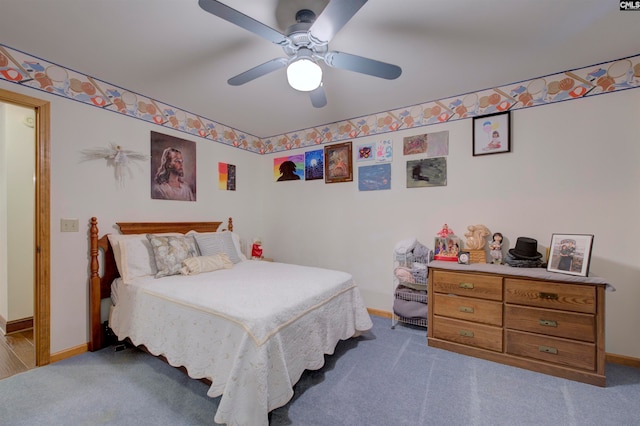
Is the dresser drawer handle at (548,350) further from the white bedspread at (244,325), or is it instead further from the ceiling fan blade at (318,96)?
the ceiling fan blade at (318,96)

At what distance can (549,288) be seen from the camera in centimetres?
209

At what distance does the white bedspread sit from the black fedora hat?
1499mm

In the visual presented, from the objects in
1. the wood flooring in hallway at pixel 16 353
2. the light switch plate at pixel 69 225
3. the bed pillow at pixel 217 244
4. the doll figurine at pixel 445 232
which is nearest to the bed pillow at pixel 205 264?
the bed pillow at pixel 217 244

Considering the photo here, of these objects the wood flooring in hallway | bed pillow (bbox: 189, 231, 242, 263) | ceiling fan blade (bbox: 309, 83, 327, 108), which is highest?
ceiling fan blade (bbox: 309, 83, 327, 108)

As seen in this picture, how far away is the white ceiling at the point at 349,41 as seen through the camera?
1.65m

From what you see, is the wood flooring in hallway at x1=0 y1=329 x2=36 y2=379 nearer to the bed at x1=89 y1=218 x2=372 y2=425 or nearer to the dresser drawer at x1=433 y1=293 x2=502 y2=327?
the bed at x1=89 y1=218 x2=372 y2=425

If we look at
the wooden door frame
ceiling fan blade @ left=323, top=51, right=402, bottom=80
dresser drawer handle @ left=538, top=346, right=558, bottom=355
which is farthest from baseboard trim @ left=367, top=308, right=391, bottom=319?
the wooden door frame

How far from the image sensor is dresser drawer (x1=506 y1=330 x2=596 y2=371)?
1.97m

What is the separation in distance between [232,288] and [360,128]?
99.3 inches

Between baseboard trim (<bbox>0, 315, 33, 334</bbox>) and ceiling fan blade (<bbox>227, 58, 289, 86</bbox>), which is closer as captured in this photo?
ceiling fan blade (<bbox>227, 58, 289, 86</bbox>)

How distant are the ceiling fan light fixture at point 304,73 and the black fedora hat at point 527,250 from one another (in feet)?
7.35

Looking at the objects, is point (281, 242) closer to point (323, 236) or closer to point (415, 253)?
point (323, 236)

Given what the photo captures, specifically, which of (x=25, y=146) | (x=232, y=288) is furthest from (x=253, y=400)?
(x=25, y=146)

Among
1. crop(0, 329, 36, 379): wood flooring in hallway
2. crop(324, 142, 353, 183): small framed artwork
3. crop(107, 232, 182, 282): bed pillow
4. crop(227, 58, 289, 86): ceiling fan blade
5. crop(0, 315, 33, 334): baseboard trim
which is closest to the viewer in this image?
crop(227, 58, 289, 86): ceiling fan blade
